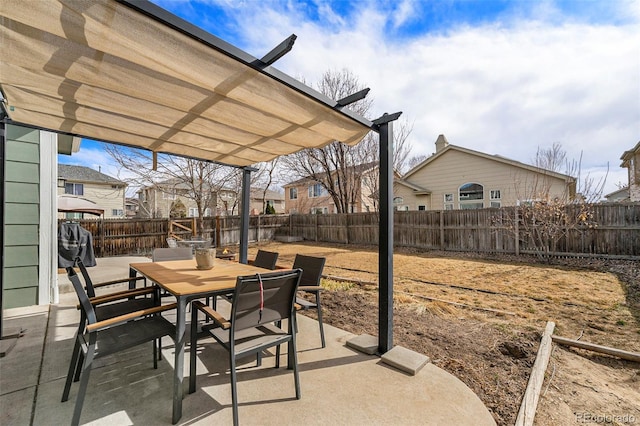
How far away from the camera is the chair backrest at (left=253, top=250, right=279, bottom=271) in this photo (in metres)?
3.47

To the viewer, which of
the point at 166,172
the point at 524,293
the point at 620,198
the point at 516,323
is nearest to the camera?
the point at 516,323

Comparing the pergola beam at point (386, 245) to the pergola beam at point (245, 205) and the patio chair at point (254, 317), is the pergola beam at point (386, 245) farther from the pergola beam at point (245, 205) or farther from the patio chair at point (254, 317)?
the pergola beam at point (245, 205)

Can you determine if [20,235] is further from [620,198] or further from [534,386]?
[620,198]

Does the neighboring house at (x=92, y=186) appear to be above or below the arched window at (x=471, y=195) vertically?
above

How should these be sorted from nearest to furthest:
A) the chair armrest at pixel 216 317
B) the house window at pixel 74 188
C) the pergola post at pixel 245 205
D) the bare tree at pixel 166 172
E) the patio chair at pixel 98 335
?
the patio chair at pixel 98 335, the chair armrest at pixel 216 317, the pergola post at pixel 245 205, the bare tree at pixel 166 172, the house window at pixel 74 188

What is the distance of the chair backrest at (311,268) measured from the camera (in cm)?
298

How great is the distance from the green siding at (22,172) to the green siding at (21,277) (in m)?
1.22

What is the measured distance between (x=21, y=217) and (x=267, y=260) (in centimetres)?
349

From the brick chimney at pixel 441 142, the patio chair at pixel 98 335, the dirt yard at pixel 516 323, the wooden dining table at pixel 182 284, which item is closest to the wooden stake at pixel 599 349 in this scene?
the dirt yard at pixel 516 323

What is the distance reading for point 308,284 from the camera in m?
3.05

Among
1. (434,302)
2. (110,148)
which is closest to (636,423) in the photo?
(434,302)

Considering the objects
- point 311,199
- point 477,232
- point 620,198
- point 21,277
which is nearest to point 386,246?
point 21,277

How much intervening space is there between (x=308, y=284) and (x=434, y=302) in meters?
2.32

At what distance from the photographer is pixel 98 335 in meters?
1.97
